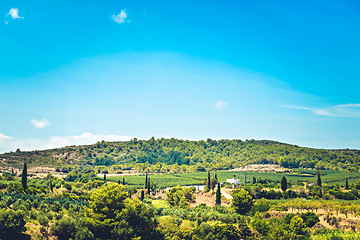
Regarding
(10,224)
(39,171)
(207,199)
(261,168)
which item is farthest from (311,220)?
(39,171)

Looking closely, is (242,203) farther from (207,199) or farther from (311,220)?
(311,220)

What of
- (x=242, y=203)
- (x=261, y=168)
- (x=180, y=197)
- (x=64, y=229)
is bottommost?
(x=180, y=197)

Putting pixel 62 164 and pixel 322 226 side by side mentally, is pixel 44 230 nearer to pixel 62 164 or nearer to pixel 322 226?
pixel 322 226

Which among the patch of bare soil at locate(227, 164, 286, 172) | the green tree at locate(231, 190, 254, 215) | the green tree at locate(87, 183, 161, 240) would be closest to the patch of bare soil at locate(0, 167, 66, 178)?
the patch of bare soil at locate(227, 164, 286, 172)

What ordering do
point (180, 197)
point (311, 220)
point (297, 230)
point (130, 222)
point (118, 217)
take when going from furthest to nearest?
1. point (180, 197)
2. point (311, 220)
3. point (297, 230)
4. point (130, 222)
5. point (118, 217)

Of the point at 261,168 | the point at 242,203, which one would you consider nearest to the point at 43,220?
the point at 242,203

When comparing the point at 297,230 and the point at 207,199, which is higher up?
the point at 297,230

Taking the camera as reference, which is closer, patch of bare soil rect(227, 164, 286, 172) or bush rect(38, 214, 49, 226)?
bush rect(38, 214, 49, 226)

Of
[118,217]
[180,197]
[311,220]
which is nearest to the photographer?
[118,217]

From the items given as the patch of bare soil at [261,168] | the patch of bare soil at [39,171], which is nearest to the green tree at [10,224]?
the patch of bare soil at [39,171]

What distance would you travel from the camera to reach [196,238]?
43.8m

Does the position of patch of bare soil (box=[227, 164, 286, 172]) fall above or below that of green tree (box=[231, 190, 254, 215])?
above

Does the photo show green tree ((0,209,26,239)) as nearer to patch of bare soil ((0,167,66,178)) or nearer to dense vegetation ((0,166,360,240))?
dense vegetation ((0,166,360,240))

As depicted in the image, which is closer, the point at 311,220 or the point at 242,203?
the point at 311,220
